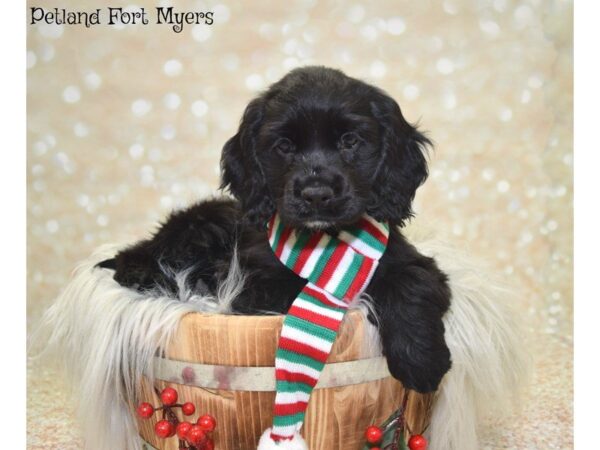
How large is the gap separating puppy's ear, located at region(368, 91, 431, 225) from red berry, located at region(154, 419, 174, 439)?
0.85m

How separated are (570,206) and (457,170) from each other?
559 millimetres

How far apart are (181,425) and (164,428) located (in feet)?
0.27

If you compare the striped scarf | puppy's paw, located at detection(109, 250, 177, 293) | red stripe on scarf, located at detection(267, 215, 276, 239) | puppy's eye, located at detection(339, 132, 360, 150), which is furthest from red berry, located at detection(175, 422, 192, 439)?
puppy's eye, located at detection(339, 132, 360, 150)

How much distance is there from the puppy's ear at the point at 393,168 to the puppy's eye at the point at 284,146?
0.27 meters

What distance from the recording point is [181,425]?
84.1 inches

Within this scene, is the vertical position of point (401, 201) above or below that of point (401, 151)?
below

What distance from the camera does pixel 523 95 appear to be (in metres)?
3.63

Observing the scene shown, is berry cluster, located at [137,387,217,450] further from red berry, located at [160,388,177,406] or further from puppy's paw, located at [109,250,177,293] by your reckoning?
puppy's paw, located at [109,250,177,293]

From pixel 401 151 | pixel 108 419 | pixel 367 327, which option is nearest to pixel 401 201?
pixel 401 151

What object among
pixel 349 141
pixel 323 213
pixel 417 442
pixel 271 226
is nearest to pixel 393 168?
pixel 349 141

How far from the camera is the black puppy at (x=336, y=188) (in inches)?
83.9

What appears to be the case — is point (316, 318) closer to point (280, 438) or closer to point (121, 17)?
point (280, 438)

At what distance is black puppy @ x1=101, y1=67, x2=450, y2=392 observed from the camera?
2131mm

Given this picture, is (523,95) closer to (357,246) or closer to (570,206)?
(570,206)
